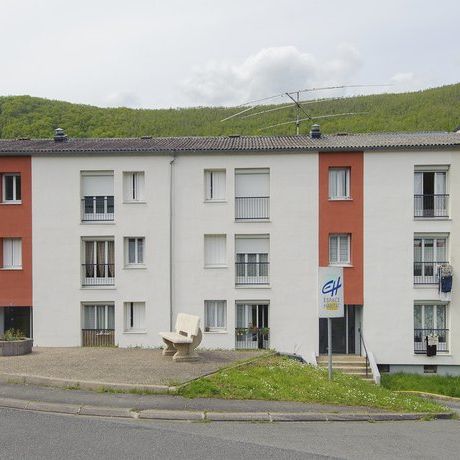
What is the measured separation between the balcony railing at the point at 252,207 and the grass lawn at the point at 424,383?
24.4 ft

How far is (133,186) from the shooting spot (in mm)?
25766

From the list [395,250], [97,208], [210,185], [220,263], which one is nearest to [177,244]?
[220,263]

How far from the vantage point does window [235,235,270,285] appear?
25.5m

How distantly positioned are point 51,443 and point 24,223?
17303 millimetres

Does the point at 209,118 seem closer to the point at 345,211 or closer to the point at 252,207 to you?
the point at 252,207

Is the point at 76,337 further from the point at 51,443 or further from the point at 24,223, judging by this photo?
the point at 51,443

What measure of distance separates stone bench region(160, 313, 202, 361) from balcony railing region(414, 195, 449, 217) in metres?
11.7

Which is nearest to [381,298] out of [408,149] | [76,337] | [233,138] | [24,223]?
[408,149]

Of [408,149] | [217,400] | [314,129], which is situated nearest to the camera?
[217,400]

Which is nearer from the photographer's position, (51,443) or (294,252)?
(51,443)

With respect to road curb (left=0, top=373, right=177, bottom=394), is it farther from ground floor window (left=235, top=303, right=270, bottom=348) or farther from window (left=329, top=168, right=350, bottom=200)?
window (left=329, top=168, right=350, bottom=200)

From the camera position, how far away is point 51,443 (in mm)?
9211

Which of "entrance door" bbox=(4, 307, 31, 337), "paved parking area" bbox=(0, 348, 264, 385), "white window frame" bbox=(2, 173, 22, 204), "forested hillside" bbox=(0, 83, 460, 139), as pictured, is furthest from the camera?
"forested hillside" bbox=(0, 83, 460, 139)

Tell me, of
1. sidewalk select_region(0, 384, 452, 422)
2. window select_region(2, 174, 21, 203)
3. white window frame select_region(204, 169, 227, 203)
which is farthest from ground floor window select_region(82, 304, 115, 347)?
sidewalk select_region(0, 384, 452, 422)
